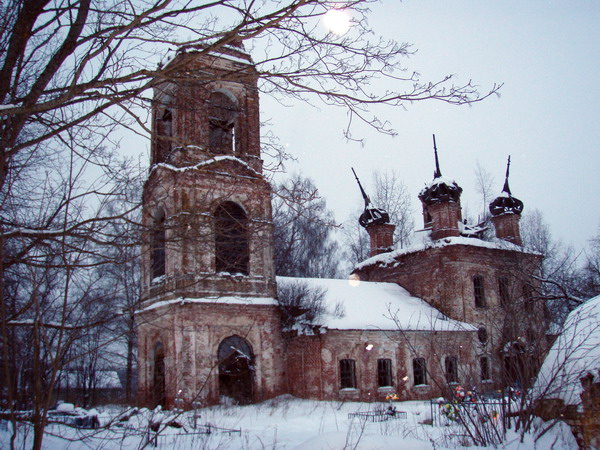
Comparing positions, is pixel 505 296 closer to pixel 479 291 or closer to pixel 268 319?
pixel 268 319

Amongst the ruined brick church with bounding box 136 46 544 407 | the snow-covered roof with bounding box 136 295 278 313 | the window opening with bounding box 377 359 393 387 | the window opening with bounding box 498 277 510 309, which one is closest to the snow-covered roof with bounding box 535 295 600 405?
the window opening with bounding box 498 277 510 309

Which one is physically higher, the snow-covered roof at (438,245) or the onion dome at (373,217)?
the onion dome at (373,217)

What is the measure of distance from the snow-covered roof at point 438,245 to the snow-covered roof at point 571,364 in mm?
18156

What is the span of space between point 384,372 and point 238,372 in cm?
569

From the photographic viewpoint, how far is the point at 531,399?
615cm

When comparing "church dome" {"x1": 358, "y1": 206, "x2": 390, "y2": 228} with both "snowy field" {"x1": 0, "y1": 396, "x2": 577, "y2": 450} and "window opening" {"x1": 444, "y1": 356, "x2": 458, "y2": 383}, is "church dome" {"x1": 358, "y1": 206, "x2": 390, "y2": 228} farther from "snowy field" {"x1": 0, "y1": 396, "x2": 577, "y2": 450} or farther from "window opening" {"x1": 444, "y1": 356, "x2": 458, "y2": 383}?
"window opening" {"x1": 444, "y1": 356, "x2": 458, "y2": 383}

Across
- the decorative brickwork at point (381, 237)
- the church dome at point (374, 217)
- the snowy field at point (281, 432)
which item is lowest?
the snowy field at point (281, 432)

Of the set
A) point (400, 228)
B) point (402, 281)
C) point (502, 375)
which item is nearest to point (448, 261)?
point (402, 281)

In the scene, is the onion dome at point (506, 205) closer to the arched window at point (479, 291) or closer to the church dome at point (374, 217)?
the arched window at point (479, 291)

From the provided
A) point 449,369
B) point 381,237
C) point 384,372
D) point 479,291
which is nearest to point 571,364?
point 449,369

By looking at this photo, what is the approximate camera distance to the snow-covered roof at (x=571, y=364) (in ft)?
19.8

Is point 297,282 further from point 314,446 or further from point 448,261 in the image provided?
point 314,446

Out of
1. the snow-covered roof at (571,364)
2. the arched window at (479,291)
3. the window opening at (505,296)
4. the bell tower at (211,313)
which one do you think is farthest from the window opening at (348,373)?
the snow-covered roof at (571,364)

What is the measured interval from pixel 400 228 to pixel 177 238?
32599 mm
